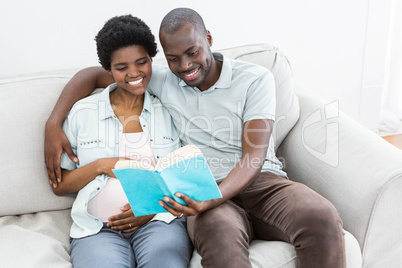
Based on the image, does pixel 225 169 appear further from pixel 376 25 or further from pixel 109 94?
pixel 376 25

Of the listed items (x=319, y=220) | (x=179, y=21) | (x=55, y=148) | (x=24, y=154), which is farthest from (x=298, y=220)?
(x=24, y=154)

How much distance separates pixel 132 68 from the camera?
1.48 meters

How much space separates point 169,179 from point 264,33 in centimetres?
134

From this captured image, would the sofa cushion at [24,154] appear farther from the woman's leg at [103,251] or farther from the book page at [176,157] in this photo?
the book page at [176,157]

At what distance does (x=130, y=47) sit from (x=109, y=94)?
22 centimetres

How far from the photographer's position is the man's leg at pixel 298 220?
122 centimetres

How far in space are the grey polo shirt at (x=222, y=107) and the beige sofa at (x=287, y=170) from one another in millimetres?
179

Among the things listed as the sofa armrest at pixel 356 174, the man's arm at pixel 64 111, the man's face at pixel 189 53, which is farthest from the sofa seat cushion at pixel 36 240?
the sofa armrest at pixel 356 174

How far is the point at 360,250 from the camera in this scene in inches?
54.2

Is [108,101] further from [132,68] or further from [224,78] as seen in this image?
[224,78]

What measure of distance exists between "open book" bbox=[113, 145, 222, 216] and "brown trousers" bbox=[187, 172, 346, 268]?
12cm

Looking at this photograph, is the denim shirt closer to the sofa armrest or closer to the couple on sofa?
the couple on sofa

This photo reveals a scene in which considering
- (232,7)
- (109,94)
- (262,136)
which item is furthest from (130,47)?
(232,7)

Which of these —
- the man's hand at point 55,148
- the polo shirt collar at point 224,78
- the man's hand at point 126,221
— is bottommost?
the man's hand at point 126,221
